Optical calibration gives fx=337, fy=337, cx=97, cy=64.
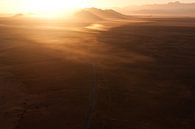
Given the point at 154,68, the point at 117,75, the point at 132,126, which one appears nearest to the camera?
the point at 132,126

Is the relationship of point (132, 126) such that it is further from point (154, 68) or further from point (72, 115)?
point (154, 68)

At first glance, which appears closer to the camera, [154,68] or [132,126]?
[132,126]

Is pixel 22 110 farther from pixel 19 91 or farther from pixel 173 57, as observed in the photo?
pixel 173 57

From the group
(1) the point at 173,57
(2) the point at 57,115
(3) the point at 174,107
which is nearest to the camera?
(2) the point at 57,115

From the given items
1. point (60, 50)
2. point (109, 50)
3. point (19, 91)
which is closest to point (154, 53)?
point (109, 50)

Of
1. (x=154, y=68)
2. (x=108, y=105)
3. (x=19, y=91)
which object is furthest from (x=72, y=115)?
→ (x=154, y=68)

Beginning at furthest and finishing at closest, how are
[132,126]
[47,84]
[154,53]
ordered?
[154,53] < [47,84] < [132,126]
